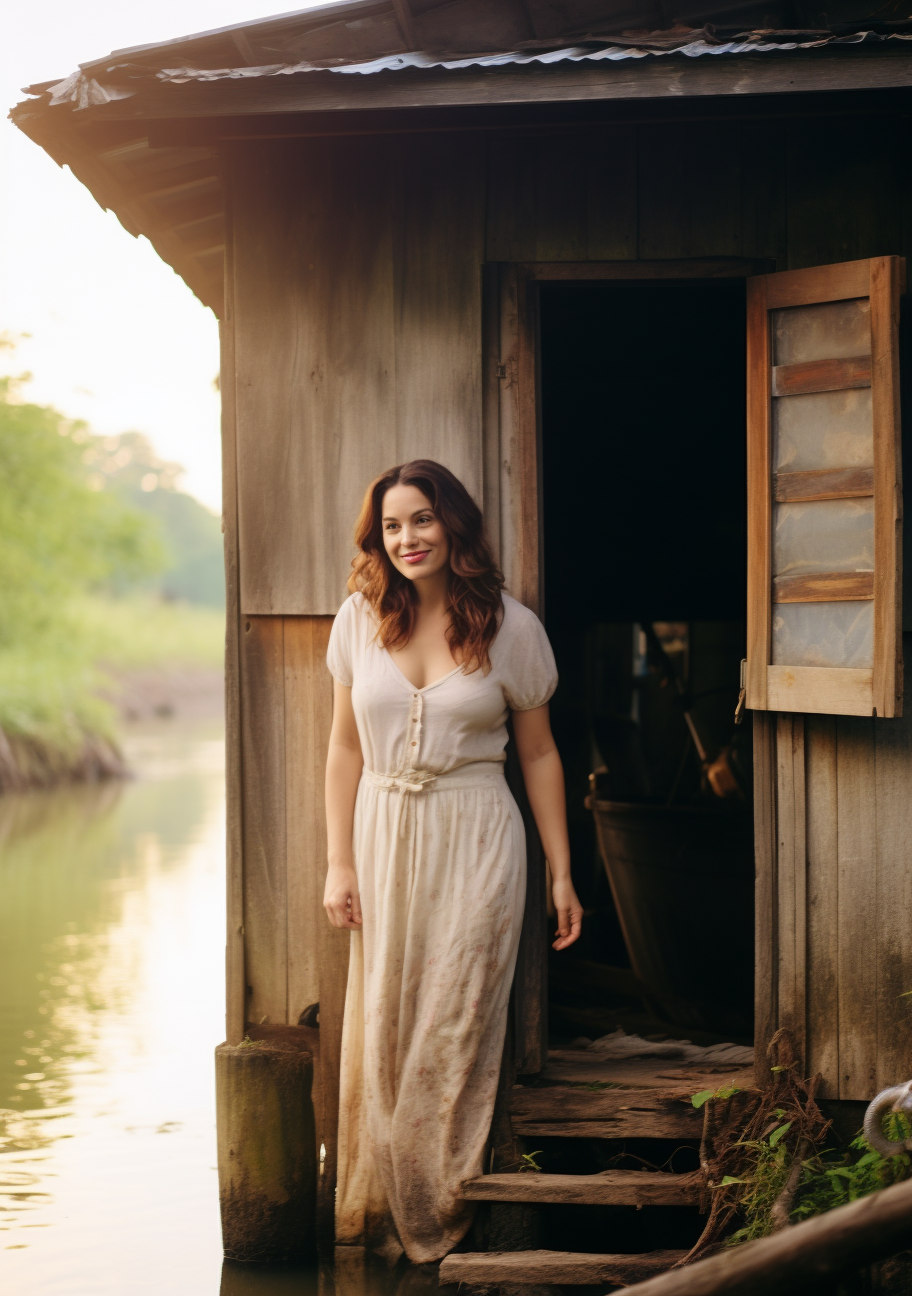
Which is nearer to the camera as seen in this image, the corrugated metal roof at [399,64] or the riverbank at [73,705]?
the corrugated metal roof at [399,64]

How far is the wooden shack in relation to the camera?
144 inches

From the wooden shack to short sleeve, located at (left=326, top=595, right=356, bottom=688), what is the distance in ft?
0.84

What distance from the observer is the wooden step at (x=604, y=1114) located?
393 centimetres

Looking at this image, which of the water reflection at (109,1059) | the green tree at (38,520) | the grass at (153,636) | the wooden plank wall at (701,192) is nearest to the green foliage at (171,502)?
the grass at (153,636)

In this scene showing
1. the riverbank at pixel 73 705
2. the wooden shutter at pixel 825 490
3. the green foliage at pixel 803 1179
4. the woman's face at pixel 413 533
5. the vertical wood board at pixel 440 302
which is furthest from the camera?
the riverbank at pixel 73 705

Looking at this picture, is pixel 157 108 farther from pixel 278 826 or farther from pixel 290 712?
pixel 278 826

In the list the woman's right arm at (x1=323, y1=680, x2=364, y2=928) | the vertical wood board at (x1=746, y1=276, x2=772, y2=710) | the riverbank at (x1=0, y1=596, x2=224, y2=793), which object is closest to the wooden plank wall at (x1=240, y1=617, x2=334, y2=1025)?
the woman's right arm at (x1=323, y1=680, x2=364, y2=928)

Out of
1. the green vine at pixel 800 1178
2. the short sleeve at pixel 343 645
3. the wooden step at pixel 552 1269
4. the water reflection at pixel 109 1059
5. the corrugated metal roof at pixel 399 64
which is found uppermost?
the corrugated metal roof at pixel 399 64

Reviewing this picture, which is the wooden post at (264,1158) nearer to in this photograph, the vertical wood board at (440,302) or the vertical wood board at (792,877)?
the vertical wood board at (792,877)

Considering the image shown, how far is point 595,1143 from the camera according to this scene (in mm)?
4504

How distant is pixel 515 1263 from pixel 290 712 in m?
1.85

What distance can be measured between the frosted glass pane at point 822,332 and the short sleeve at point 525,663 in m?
1.14

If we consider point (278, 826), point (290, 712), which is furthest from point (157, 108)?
point (278, 826)

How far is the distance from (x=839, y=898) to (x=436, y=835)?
1.32m
